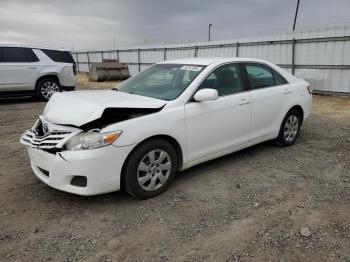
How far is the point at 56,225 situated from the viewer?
322 cm

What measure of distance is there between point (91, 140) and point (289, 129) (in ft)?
11.7

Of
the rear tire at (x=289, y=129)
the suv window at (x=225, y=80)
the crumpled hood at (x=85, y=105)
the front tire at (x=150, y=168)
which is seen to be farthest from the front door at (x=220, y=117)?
the rear tire at (x=289, y=129)

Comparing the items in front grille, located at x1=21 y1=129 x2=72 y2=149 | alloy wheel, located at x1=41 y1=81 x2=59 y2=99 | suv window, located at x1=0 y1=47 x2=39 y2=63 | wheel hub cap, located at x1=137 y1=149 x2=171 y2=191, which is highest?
suv window, located at x1=0 y1=47 x2=39 y2=63

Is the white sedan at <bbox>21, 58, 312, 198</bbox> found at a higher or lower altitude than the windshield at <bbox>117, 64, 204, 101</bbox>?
lower

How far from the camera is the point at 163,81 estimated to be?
449cm

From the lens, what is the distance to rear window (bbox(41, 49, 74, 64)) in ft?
37.0

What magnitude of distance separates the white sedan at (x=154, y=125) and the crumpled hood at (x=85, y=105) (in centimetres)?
1

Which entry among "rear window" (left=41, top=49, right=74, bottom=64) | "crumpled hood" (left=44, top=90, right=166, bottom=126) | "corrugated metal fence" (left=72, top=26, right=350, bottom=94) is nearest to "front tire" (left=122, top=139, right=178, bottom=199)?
"crumpled hood" (left=44, top=90, right=166, bottom=126)

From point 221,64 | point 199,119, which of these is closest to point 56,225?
point 199,119

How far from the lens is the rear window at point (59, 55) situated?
11265 millimetres

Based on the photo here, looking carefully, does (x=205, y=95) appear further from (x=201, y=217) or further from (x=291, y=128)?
(x=291, y=128)

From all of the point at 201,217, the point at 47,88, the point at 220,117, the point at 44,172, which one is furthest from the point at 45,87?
the point at 201,217

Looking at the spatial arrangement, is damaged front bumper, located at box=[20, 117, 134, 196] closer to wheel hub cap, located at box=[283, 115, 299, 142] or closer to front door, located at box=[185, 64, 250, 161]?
front door, located at box=[185, 64, 250, 161]

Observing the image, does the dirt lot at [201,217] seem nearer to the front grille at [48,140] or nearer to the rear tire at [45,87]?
the front grille at [48,140]
